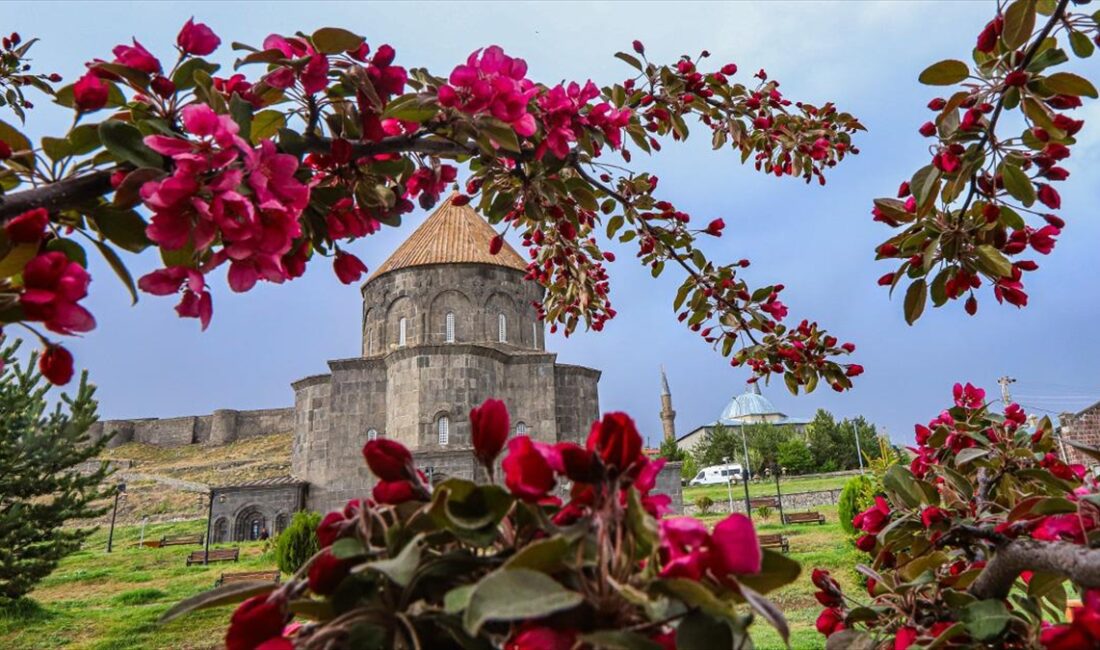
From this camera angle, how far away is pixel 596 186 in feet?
7.19

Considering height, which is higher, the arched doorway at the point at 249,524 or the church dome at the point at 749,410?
the church dome at the point at 749,410

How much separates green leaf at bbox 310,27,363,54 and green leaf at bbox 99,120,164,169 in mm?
353

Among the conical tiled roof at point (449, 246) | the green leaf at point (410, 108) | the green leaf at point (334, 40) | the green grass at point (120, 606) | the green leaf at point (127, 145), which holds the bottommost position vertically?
the green grass at point (120, 606)

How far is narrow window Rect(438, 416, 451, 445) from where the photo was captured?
1950 cm

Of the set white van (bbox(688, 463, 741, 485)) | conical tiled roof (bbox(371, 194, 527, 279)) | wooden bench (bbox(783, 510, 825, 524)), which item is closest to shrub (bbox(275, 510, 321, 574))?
wooden bench (bbox(783, 510, 825, 524))

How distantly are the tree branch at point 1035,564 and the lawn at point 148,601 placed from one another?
413 centimetres

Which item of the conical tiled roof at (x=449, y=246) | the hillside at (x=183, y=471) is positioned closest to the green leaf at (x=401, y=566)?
the conical tiled roof at (x=449, y=246)

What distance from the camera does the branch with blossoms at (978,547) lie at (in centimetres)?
107

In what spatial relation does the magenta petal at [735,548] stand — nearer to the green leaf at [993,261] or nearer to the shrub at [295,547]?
the green leaf at [993,261]

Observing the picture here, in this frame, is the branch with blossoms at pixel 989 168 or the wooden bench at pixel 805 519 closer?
the branch with blossoms at pixel 989 168

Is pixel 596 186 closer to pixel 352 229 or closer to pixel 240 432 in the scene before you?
pixel 352 229

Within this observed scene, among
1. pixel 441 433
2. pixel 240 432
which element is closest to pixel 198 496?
pixel 240 432

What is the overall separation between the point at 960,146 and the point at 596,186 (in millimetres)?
1017

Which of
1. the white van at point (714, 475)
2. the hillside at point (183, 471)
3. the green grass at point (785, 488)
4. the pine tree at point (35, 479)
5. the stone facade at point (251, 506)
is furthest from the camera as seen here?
the white van at point (714, 475)
